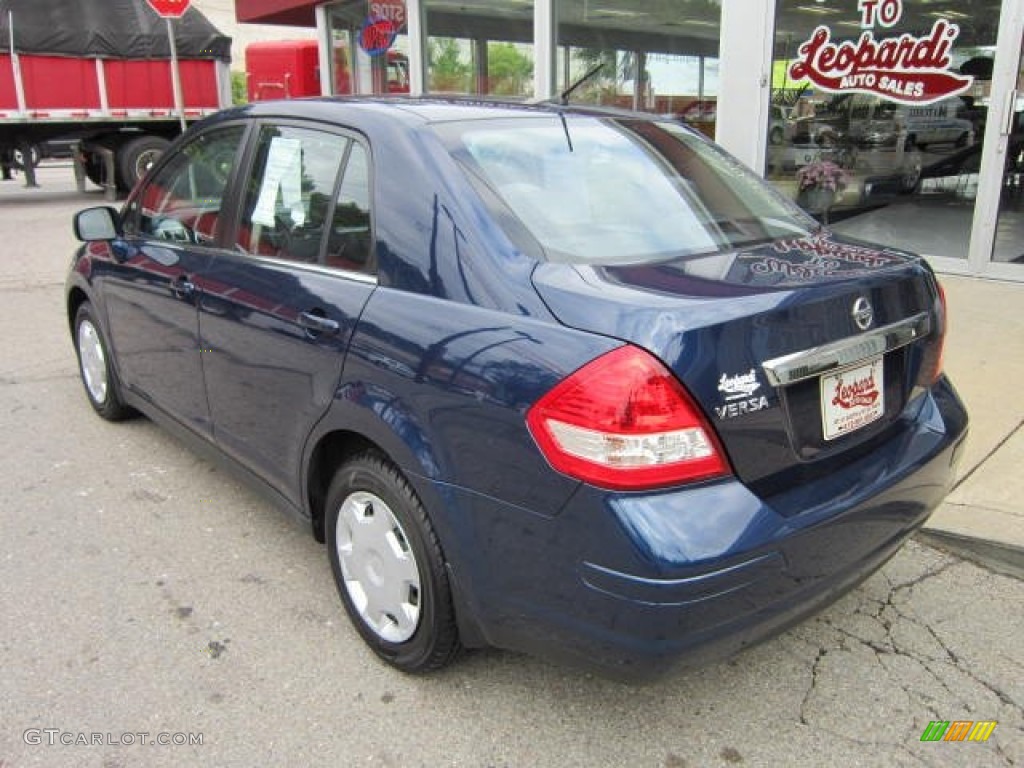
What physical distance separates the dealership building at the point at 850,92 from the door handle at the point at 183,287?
109 inches

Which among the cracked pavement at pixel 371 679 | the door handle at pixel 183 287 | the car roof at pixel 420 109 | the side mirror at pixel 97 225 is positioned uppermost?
the car roof at pixel 420 109

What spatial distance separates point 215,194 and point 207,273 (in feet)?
1.19

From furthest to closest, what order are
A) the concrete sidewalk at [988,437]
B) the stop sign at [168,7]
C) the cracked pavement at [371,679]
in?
the stop sign at [168,7]
the concrete sidewalk at [988,437]
the cracked pavement at [371,679]

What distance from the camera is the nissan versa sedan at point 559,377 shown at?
77.6 inches

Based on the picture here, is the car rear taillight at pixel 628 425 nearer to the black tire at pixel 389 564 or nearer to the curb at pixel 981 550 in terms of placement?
the black tire at pixel 389 564

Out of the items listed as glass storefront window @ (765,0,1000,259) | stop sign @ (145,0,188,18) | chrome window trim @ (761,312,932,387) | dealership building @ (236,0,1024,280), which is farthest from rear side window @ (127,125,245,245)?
stop sign @ (145,0,188,18)

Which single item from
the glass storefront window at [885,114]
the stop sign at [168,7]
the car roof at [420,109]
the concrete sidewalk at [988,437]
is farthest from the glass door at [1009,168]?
the stop sign at [168,7]

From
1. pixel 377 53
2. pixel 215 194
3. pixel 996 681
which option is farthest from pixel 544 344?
pixel 377 53

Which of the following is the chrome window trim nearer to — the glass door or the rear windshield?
the rear windshield

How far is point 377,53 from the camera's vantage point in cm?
1400

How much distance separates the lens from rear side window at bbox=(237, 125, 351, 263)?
2854 millimetres

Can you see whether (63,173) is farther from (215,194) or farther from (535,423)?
(535,423)

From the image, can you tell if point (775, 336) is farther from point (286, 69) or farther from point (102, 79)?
point (286, 69)

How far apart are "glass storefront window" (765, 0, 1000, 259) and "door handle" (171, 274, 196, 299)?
6326 mm
